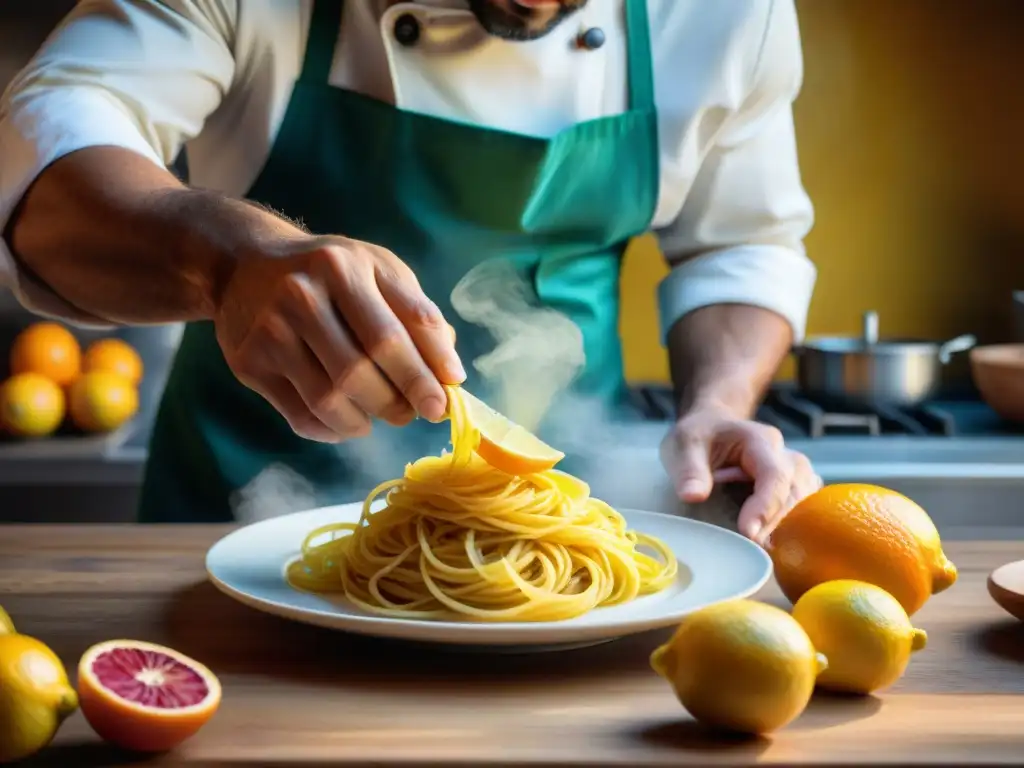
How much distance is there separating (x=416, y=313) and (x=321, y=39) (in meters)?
0.80

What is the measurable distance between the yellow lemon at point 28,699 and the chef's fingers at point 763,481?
30.1 inches

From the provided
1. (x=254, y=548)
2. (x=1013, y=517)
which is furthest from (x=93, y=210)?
(x=1013, y=517)

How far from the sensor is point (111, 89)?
1.59m

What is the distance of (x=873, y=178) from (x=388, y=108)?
170 centimetres

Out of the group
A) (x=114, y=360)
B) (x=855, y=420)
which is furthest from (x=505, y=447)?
(x=114, y=360)

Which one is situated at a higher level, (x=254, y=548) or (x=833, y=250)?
(x=254, y=548)

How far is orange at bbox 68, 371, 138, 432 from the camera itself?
2.51 meters

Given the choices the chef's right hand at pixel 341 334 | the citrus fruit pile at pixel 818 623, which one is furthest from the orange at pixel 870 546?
the chef's right hand at pixel 341 334

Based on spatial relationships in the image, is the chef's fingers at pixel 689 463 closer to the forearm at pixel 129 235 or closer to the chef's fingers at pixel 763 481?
the chef's fingers at pixel 763 481

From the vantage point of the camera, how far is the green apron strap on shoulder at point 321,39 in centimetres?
171

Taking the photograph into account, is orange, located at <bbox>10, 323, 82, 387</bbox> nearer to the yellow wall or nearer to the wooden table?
the yellow wall

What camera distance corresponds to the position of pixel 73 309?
1.51 metres

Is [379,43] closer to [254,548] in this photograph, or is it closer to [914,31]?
[254,548]

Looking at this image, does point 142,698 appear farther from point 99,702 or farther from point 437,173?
point 437,173
